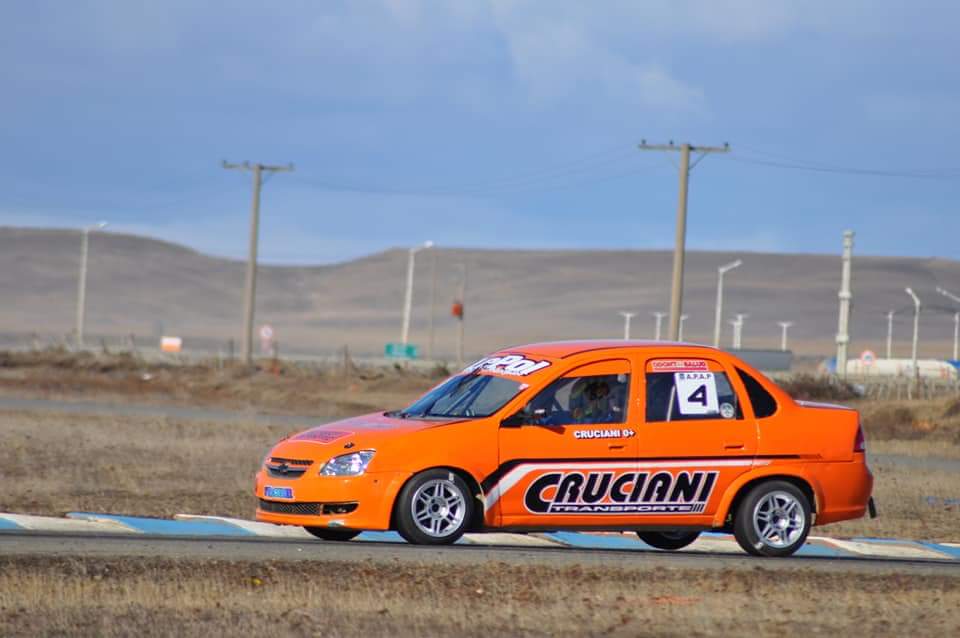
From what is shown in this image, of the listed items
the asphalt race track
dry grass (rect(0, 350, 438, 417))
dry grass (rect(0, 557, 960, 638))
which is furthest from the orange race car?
dry grass (rect(0, 350, 438, 417))

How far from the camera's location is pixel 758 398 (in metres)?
13.9

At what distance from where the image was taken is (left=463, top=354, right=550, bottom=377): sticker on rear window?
13.6 metres

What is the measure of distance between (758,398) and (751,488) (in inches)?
30.2

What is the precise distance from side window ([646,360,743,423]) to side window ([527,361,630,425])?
24cm

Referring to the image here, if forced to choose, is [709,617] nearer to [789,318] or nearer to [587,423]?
[587,423]

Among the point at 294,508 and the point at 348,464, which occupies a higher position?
the point at 348,464

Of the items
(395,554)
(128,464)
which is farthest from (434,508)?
Result: (128,464)

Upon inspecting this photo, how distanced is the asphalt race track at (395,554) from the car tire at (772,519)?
151 mm

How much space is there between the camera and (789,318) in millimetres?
169875

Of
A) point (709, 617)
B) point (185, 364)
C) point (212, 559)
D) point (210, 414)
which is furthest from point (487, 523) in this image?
point (185, 364)

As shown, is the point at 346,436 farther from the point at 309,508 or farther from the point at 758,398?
the point at 758,398

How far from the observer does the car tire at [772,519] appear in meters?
13.6

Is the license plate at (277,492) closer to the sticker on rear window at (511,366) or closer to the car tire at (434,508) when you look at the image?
the car tire at (434,508)

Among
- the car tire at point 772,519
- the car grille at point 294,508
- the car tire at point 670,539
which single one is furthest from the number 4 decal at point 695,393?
the car grille at point 294,508
